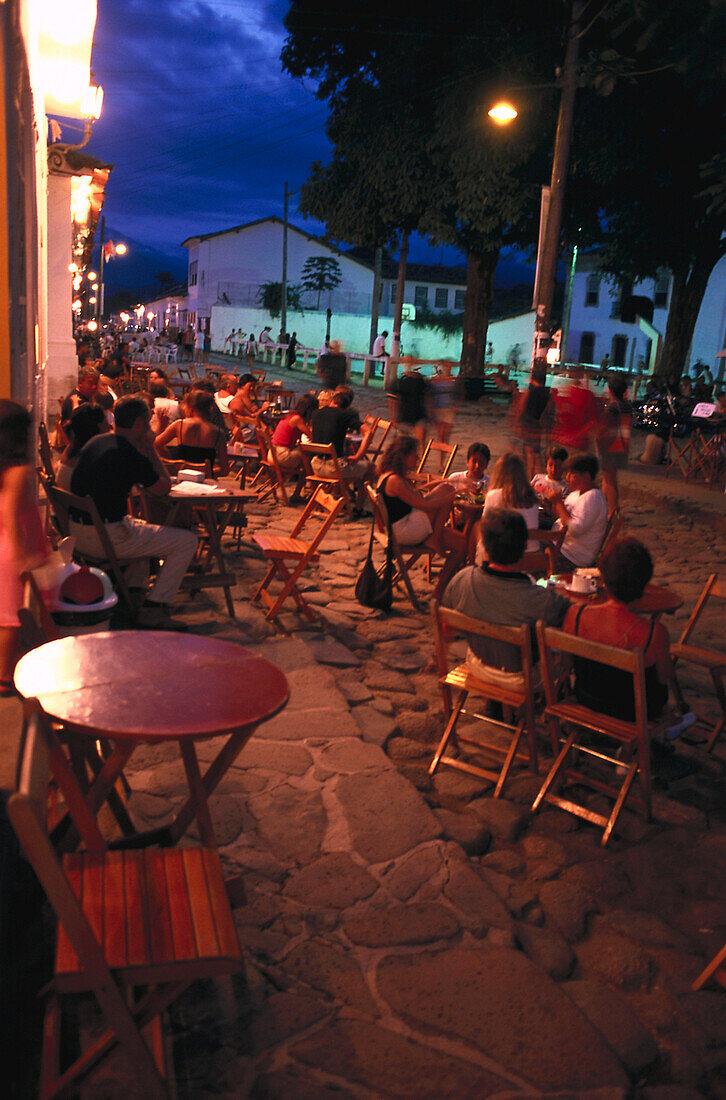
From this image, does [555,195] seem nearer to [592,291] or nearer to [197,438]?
[197,438]

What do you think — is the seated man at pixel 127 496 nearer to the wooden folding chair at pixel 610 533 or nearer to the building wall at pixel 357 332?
the wooden folding chair at pixel 610 533

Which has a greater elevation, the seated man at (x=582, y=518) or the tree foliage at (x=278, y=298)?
the tree foliage at (x=278, y=298)

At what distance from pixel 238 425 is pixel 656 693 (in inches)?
341

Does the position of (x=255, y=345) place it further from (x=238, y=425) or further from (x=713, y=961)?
(x=713, y=961)

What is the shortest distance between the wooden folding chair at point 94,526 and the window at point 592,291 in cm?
4152

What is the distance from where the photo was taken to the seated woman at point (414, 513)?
629 cm

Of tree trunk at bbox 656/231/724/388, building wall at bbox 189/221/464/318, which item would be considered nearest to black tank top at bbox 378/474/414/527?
tree trunk at bbox 656/231/724/388

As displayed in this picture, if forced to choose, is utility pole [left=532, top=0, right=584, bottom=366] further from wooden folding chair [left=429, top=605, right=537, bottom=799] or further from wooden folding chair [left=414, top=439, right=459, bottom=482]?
wooden folding chair [left=429, top=605, right=537, bottom=799]

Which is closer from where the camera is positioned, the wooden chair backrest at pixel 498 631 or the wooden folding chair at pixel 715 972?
the wooden folding chair at pixel 715 972

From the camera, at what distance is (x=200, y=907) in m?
2.11

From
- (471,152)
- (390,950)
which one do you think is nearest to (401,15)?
(471,152)

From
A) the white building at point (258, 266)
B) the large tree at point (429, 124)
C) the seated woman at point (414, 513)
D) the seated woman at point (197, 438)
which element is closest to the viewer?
the seated woman at point (414, 513)

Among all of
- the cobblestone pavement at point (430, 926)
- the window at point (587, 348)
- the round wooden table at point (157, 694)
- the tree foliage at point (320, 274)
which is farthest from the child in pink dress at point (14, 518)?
the tree foliage at point (320, 274)

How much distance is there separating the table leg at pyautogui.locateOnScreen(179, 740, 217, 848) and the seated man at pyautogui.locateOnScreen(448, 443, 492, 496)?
4805mm
